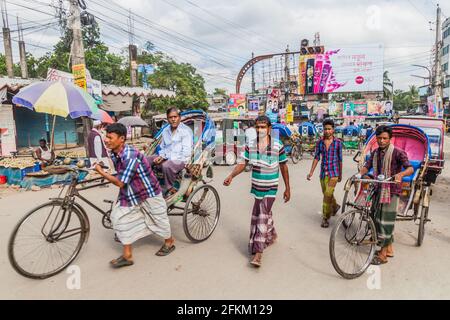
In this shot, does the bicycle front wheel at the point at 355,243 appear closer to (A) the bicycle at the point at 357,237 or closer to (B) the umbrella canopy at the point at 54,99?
(A) the bicycle at the point at 357,237

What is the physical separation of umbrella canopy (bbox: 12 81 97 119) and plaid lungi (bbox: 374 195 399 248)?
4769 millimetres

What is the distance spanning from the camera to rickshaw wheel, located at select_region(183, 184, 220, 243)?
4.23m

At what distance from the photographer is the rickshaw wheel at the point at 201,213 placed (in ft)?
13.9

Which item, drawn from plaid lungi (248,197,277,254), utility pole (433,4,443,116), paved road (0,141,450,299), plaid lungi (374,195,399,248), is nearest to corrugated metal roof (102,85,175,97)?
paved road (0,141,450,299)

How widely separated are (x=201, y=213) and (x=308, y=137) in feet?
36.0

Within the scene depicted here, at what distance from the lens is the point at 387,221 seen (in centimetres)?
365

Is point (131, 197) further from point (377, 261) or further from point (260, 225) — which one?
point (377, 261)

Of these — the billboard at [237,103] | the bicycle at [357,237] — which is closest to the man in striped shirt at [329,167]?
the bicycle at [357,237]

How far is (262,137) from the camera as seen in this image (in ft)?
11.9

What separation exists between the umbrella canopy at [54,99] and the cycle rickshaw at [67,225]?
2.24 metres

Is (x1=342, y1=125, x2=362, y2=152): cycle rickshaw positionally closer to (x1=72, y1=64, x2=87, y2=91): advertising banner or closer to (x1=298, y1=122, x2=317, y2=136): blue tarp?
(x1=298, y1=122, x2=317, y2=136): blue tarp
